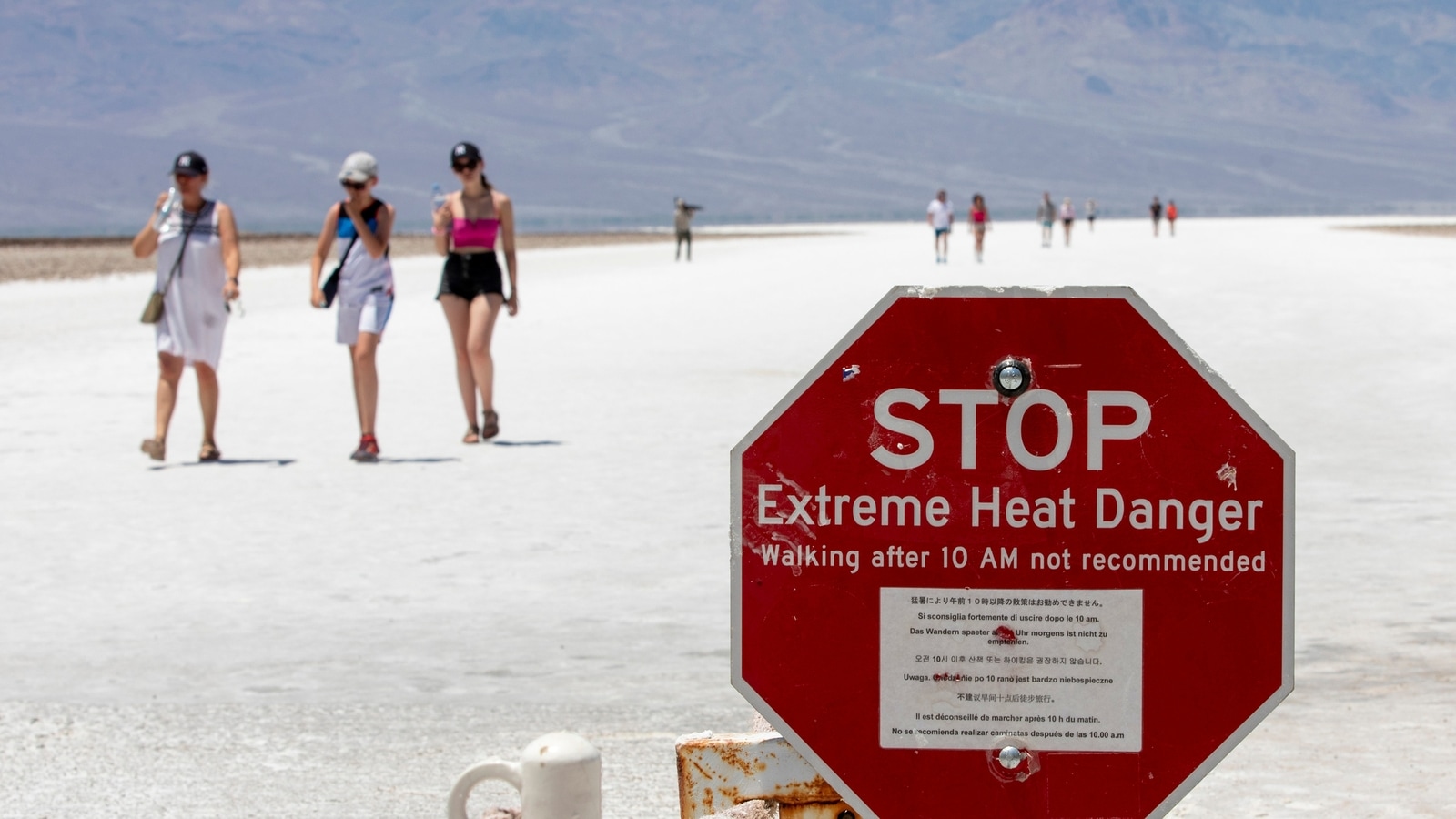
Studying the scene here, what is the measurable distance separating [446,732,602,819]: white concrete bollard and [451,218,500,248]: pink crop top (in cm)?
779

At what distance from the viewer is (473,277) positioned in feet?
35.6

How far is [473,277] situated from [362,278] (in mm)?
803

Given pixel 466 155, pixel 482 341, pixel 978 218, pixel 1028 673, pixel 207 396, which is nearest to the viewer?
pixel 1028 673

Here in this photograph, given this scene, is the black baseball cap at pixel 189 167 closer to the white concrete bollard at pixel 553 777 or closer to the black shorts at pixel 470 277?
the black shorts at pixel 470 277

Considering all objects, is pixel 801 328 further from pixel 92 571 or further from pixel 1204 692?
pixel 1204 692

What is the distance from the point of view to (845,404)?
291 cm

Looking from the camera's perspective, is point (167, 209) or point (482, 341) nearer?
point (167, 209)

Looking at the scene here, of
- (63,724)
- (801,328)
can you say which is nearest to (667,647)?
(63,724)

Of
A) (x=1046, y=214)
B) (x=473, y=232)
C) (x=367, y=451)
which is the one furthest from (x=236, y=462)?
(x=1046, y=214)

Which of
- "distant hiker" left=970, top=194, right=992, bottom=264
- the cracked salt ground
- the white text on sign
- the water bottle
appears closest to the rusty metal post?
the white text on sign

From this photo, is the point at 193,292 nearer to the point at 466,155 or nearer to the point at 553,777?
the point at 466,155

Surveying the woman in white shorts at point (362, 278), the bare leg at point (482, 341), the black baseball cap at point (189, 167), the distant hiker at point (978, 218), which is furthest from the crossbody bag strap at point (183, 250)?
the distant hiker at point (978, 218)

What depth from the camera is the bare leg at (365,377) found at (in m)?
10.0

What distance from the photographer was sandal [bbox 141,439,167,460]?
32.9 ft
